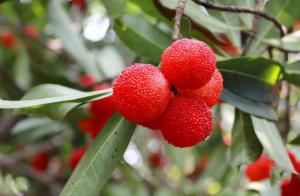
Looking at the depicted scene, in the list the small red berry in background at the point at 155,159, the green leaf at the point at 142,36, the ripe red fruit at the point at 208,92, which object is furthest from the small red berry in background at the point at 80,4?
the ripe red fruit at the point at 208,92

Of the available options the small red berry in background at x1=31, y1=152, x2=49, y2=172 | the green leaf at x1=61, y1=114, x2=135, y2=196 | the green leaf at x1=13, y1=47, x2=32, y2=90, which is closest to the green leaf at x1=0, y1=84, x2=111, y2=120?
the green leaf at x1=61, y1=114, x2=135, y2=196

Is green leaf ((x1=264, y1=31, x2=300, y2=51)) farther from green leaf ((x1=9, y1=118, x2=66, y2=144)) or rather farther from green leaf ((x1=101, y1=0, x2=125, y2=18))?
green leaf ((x1=9, y1=118, x2=66, y2=144))

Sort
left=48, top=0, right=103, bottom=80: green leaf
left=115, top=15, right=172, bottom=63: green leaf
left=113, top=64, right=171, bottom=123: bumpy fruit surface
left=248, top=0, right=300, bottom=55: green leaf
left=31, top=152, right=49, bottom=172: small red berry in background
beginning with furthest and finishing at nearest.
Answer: left=31, top=152, right=49, bottom=172: small red berry in background
left=48, top=0, right=103, bottom=80: green leaf
left=248, top=0, right=300, bottom=55: green leaf
left=115, top=15, right=172, bottom=63: green leaf
left=113, top=64, right=171, bottom=123: bumpy fruit surface

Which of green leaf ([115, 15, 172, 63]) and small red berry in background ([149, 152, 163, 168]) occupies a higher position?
green leaf ([115, 15, 172, 63])

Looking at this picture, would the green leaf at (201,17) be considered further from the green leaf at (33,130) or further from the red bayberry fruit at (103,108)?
the green leaf at (33,130)

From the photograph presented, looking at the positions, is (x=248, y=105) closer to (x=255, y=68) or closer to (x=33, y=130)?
(x=255, y=68)

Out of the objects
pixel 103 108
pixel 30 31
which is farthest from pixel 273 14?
pixel 30 31
